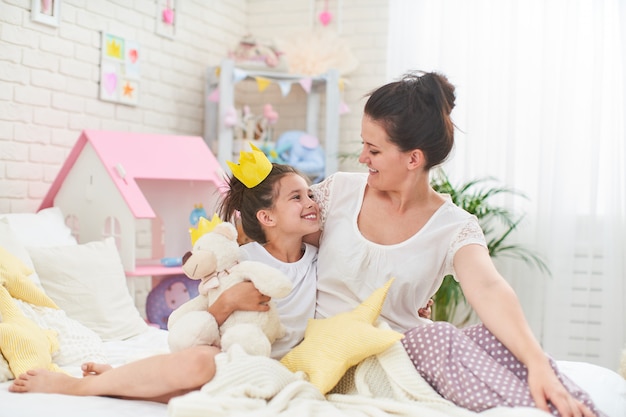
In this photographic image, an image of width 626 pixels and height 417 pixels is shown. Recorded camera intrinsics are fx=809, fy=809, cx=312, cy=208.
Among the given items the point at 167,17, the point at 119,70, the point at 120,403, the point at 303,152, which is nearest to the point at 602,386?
the point at 120,403

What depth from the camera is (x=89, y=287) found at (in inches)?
115

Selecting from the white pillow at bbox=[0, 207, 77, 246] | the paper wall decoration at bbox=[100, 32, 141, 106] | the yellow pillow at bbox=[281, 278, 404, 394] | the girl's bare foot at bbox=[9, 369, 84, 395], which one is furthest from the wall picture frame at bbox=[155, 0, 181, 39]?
the yellow pillow at bbox=[281, 278, 404, 394]

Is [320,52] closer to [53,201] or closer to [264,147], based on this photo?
[264,147]

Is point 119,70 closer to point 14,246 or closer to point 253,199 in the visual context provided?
point 14,246

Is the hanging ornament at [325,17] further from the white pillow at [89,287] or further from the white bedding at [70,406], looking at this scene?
the white bedding at [70,406]

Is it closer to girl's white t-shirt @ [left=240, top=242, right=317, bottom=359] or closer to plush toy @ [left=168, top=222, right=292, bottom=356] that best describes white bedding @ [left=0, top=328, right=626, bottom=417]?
plush toy @ [left=168, top=222, right=292, bottom=356]

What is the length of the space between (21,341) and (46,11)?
5.98 feet

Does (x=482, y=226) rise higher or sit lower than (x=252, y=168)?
lower

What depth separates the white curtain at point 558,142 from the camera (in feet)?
13.4

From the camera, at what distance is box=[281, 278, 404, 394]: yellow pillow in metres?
1.80

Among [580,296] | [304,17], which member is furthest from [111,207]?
[580,296]

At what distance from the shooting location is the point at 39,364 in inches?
87.2

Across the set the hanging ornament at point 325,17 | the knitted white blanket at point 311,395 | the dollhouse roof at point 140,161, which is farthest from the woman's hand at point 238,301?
the hanging ornament at point 325,17

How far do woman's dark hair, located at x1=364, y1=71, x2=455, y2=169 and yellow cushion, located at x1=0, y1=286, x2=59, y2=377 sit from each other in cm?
113
